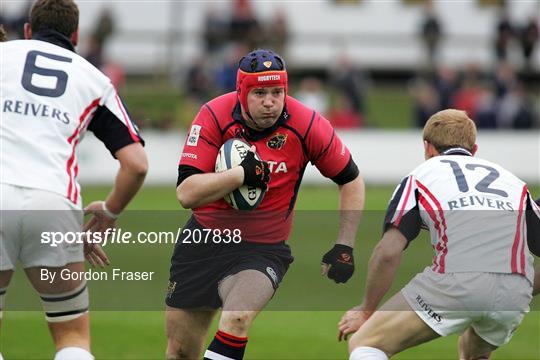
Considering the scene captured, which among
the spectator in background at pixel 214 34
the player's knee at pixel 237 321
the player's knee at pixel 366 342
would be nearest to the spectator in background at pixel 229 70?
the spectator in background at pixel 214 34

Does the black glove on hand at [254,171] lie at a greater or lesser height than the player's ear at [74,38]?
lesser

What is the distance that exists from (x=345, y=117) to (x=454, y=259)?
16.1 meters

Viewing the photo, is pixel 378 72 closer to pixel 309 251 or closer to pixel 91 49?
pixel 91 49

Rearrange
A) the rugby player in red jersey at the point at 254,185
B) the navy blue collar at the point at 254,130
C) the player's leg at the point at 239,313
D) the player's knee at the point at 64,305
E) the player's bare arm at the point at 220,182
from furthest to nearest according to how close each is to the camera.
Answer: the navy blue collar at the point at 254,130 < the rugby player in red jersey at the point at 254,185 < the player's bare arm at the point at 220,182 < the player's leg at the point at 239,313 < the player's knee at the point at 64,305

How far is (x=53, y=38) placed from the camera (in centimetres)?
627

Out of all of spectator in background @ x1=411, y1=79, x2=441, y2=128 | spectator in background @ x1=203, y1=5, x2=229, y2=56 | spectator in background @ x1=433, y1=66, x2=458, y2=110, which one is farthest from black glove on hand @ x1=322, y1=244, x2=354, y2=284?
spectator in background @ x1=203, y1=5, x2=229, y2=56

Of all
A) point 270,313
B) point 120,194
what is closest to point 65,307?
point 120,194

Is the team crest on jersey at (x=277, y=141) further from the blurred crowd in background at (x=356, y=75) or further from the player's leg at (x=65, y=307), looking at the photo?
the blurred crowd in background at (x=356, y=75)

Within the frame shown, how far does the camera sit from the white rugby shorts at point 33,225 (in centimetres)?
577

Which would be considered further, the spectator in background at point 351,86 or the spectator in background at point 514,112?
the spectator in background at point 351,86

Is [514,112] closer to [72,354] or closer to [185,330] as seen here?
[185,330]

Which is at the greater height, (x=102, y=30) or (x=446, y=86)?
(x=102, y=30)

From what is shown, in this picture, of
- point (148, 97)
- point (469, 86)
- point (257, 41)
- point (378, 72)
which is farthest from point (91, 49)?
point (378, 72)

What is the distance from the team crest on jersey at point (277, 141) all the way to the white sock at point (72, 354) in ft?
6.16
